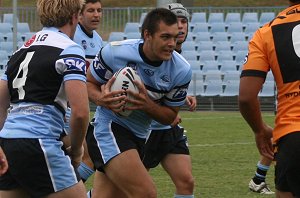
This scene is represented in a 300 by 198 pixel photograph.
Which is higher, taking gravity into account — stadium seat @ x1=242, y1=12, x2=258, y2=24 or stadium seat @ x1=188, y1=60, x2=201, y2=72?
stadium seat @ x1=242, y1=12, x2=258, y2=24

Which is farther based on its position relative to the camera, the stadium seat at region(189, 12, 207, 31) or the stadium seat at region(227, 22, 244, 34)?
the stadium seat at region(189, 12, 207, 31)

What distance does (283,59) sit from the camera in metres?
5.40

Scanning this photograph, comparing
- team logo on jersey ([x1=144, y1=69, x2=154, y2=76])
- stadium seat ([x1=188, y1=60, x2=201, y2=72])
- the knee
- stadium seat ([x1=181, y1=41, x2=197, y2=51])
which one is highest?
team logo on jersey ([x1=144, y1=69, x2=154, y2=76])

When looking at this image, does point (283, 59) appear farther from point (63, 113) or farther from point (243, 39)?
point (243, 39)

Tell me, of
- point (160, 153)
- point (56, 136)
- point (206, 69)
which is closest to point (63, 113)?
point (56, 136)

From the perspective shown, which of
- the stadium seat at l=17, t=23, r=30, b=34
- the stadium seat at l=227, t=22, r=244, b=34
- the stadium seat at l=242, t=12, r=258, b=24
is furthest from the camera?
the stadium seat at l=242, t=12, r=258, b=24

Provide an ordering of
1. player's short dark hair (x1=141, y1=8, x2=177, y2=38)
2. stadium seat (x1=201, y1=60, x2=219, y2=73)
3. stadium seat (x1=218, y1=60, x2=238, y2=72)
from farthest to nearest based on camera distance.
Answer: stadium seat (x1=201, y1=60, x2=219, y2=73), stadium seat (x1=218, y1=60, x2=238, y2=72), player's short dark hair (x1=141, y1=8, x2=177, y2=38)

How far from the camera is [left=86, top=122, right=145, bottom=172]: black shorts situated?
671 centimetres

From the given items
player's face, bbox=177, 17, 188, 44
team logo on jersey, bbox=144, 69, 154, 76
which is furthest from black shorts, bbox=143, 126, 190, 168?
team logo on jersey, bbox=144, 69, 154, 76

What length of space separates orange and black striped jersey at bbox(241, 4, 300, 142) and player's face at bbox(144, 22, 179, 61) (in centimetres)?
120

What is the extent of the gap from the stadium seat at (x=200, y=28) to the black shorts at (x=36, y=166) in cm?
2327

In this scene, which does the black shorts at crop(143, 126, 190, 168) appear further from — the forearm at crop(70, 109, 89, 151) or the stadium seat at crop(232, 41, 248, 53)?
the stadium seat at crop(232, 41, 248, 53)

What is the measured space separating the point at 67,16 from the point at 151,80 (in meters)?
1.43

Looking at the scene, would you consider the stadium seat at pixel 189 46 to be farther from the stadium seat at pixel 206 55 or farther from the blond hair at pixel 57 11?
the blond hair at pixel 57 11
